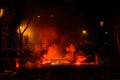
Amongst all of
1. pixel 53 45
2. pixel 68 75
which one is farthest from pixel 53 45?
pixel 68 75

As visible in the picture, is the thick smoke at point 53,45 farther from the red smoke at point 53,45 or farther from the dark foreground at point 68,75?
the dark foreground at point 68,75

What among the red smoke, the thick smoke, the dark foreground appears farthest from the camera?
the thick smoke

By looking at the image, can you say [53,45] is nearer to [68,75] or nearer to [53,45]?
[53,45]

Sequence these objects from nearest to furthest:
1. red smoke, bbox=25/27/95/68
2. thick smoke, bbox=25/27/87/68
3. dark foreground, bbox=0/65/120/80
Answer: dark foreground, bbox=0/65/120/80
red smoke, bbox=25/27/95/68
thick smoke, bbox=25/27/87/68

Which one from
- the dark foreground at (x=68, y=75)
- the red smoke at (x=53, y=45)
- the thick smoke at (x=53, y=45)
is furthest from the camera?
the thick smoke at (x=53, y=45)

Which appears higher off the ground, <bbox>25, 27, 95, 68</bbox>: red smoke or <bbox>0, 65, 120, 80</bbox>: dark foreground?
<bbox>25, 27, 95, 68</bbox>: red smoke

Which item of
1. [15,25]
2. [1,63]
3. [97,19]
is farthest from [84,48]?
[1,63]

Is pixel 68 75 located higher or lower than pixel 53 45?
lower

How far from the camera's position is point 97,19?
75.8 meters

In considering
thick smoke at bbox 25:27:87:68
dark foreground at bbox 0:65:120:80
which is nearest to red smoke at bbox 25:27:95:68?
thick smoke at bbox 25:27:87:68

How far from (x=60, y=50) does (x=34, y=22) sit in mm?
14665

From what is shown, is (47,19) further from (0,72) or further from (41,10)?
(0,72)

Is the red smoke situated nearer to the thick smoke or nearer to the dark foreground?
the thick smoke

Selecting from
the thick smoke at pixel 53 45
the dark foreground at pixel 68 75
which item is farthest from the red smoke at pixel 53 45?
the dark foreground at pixel 68 75
